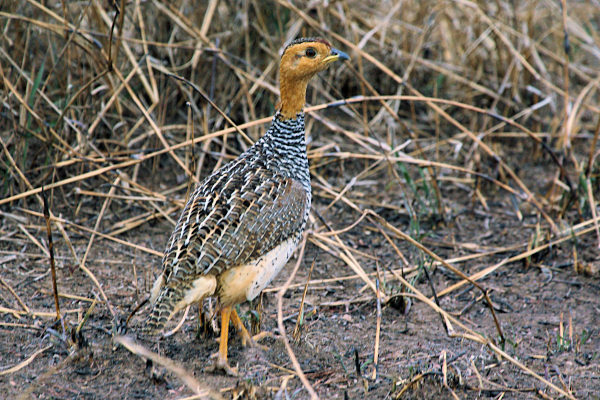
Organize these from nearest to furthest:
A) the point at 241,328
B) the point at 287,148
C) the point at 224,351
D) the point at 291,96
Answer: the point at 224,351 < the point at 241,328 < the point at 287,148 < the point at 291,96

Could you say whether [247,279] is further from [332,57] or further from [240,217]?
[332,57]

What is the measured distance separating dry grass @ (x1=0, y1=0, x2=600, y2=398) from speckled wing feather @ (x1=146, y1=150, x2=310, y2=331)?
31 cm

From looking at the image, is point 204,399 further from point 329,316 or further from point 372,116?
point 372,116

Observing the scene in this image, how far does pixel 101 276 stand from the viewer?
5.07 m

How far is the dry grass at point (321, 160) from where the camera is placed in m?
4.41

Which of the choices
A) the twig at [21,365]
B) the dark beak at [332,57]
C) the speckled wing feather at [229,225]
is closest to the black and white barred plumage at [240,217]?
the speckled wing feather at [229,225]

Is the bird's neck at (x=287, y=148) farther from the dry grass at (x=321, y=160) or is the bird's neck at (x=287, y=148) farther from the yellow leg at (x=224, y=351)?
the yellow leg at (x=224, y=351)

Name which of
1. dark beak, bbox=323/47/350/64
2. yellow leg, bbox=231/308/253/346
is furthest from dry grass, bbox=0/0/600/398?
dark beak, bbox=323/47/350/64

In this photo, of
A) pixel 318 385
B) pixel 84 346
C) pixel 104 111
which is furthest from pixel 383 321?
pixel 104 111

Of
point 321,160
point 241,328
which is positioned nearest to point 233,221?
point 241,328

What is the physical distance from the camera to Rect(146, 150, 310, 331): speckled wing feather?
3.77 metres

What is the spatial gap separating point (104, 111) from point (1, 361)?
2.68 metres

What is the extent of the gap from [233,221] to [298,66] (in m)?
1.20

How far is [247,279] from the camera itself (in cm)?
396
